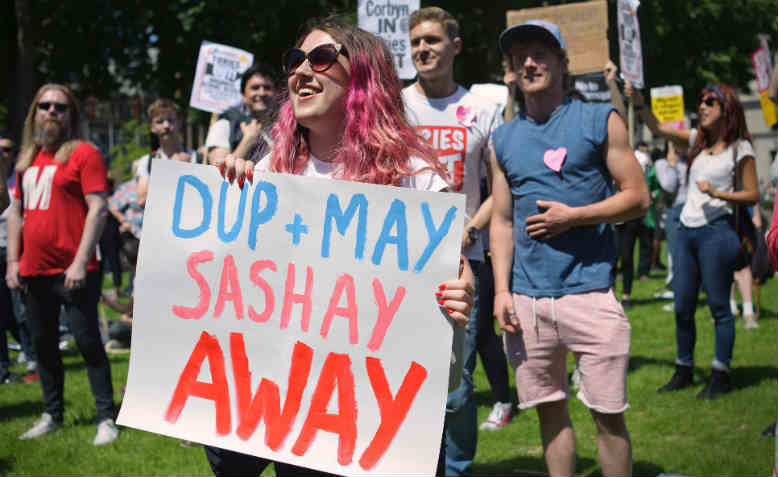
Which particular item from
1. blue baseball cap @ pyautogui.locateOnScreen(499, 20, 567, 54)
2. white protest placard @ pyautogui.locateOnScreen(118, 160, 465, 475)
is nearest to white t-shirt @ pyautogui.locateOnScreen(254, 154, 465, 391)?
white protest placard @ pyautogui.locateOnScreen(118, 160, 465, 475)

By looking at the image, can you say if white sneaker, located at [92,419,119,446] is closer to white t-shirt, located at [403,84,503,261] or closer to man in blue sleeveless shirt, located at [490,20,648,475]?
white t-shirt, located at [403,84,503,261]

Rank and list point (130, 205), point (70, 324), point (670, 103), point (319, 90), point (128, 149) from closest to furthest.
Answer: point (319, 90), point (70, 324), point (130, 205), point (670, 103), point (128, 149)

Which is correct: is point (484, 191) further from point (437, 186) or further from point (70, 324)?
point (70, 324)

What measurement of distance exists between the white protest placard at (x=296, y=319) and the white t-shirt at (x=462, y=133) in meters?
1.67

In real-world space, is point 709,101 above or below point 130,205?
above

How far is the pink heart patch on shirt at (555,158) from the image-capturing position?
132 inches

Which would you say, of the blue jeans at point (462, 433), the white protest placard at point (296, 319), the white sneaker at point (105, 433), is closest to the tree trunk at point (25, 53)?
the white sneaker at point (105, 433)

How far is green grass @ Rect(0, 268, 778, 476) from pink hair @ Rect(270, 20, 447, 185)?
8.00ft

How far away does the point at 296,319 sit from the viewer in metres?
2.29

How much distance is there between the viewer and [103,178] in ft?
16.9

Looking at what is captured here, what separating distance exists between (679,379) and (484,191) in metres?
2.58

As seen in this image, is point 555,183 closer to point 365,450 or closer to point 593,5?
Answer: point 365,450

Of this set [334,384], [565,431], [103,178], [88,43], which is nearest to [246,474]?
[334,384]

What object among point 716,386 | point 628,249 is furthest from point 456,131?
point 628,249
